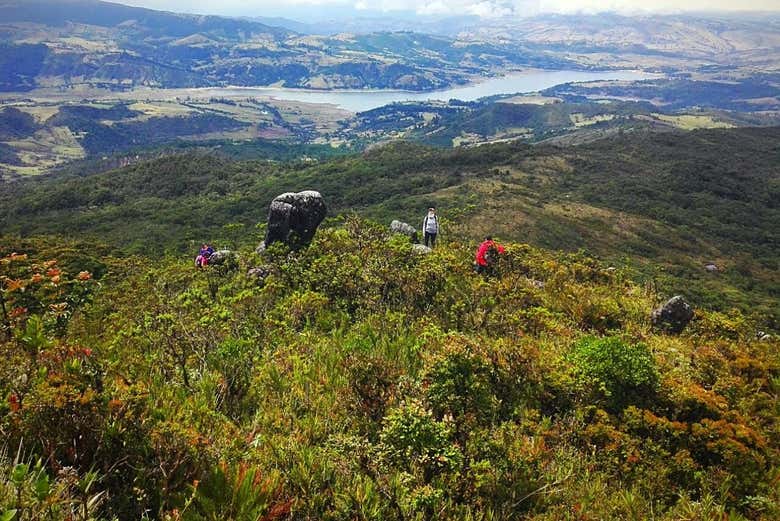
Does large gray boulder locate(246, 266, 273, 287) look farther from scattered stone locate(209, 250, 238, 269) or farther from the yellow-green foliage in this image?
the yellow-green foliage

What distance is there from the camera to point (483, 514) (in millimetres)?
3521

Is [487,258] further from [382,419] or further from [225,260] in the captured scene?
[382,419]

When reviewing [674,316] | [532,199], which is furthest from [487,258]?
[532,199]

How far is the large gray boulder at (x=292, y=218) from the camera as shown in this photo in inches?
731

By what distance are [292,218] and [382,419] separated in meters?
15.0

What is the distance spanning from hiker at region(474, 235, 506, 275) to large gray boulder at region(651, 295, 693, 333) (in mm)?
4355

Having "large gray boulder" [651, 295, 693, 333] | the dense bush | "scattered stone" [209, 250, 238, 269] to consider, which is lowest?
"large gray boulder" [651, 295, 693, 333]

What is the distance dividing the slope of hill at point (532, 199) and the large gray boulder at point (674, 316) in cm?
4270

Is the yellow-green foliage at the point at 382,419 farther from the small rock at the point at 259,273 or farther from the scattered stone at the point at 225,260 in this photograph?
the scattered stone at the point at 225,260

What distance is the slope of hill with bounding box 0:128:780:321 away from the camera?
72.7 meters

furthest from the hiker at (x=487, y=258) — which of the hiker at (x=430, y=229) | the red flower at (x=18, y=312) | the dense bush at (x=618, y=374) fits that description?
the red flower at (x=18, y=312)

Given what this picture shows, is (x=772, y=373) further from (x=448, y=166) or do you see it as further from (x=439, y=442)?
(x=448, y=166)

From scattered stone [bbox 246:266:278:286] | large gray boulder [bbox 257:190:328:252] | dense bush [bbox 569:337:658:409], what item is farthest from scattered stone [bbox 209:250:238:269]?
dense bush [bbox 569:337:658:409]

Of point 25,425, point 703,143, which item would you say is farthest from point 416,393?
point 703,143
